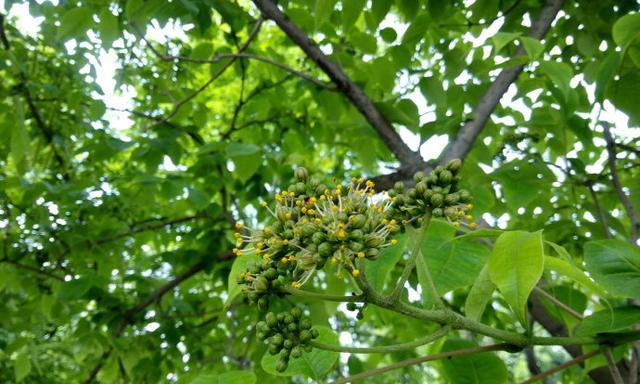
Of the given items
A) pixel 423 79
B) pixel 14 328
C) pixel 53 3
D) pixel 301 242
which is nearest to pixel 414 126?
pixel 423 79

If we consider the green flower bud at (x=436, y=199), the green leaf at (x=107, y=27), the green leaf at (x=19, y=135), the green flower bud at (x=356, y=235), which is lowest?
the green flower bud at (x=356, y=235)

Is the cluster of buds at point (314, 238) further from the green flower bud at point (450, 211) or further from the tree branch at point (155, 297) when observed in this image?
the tree branch at point (155, 297)

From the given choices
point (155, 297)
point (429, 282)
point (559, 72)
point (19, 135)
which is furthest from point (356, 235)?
point (155, 297)

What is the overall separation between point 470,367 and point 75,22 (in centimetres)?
214

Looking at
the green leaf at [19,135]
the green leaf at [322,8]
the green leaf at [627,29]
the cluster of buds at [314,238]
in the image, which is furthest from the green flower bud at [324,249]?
the green leaf at [19,135]

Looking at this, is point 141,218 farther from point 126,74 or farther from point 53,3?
point 53,3

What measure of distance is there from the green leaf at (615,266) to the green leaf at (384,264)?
0.44 meters

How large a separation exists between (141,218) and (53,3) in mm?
1577

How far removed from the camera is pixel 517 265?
Result: 1146 millimetres

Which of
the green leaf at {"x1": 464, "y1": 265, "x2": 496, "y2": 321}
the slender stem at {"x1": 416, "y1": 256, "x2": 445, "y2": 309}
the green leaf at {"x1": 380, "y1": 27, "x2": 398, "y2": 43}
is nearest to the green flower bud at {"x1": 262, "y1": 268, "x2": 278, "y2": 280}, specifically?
the slender stem at {"x1": 416, "y1": 256, "x2": 445, "y2": 309}

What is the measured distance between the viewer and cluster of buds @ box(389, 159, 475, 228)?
1.25 m

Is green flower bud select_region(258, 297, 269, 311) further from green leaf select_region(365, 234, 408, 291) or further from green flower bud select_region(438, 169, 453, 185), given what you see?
green flower bud select_region(438, 169, 453, 185)

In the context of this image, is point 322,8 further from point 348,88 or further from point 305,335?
point 305,335

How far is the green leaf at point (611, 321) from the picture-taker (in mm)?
1222
